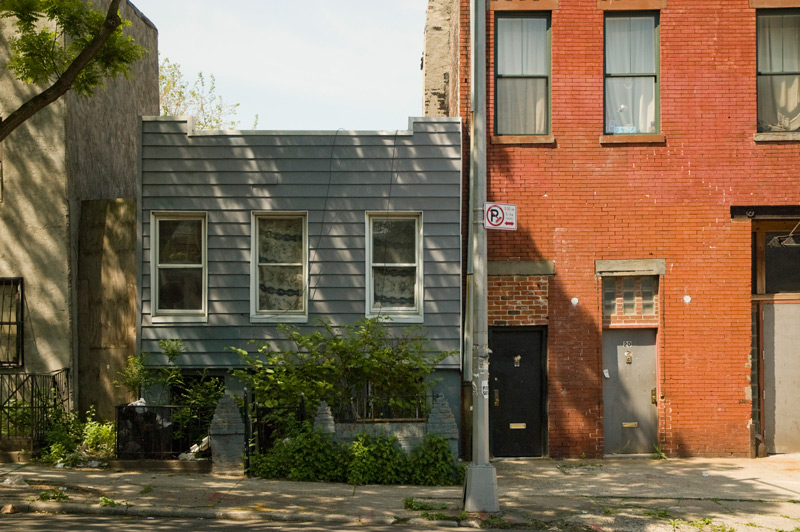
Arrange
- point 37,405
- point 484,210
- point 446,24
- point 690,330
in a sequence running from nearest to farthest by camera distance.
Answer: point 484,210 < point 37,405 < point 690,330 < point 446,24

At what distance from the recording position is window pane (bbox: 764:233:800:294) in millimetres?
14172

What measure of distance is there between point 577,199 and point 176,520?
27.0ft

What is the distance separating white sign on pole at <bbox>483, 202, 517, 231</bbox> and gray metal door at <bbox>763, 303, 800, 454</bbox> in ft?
20.8

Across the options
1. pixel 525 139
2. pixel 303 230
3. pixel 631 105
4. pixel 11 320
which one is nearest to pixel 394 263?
pixel 303 230

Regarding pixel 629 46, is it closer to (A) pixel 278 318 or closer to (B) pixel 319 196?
(B) pixel 319 196

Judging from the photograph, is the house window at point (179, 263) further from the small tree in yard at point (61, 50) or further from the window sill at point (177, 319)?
the small tree in yard at point (61, 50)

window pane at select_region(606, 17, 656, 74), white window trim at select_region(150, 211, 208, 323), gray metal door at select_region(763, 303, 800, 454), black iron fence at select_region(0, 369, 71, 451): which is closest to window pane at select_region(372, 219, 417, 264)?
white window trim at select_region(150, 211, 208, 323)

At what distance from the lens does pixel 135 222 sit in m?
13.8

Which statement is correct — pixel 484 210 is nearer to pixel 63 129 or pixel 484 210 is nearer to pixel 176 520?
pixel 176 520

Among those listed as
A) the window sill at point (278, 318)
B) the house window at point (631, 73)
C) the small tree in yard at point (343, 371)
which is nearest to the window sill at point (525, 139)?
the house window at point (631, 73)

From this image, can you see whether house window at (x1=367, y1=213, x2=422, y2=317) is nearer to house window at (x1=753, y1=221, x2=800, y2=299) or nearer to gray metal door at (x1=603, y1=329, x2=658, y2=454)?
gray metal door at (x1=603, y1=329, x2=658, y2=454)

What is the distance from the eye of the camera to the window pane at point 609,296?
13938 mm

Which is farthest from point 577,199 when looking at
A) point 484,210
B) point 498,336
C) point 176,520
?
point 176,520

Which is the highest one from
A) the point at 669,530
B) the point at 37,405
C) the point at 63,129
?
the point at 63,129
